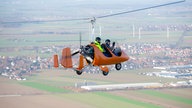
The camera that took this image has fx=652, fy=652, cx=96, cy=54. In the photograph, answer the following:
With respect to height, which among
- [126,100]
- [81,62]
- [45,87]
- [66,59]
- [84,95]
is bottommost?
[126,100]

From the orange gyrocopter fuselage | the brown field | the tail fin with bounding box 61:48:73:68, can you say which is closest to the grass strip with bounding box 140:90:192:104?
the brown field

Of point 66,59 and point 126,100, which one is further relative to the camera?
point 126,100

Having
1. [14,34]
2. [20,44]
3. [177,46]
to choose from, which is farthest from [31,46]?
[177,46]

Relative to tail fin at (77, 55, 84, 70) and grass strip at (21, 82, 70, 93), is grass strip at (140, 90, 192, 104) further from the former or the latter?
tail fin at (77, 55, 84, 70)

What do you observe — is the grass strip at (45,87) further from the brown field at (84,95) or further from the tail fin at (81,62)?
the tail fin at (81,62)

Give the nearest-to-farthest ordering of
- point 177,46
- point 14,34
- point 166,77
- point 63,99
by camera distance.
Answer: point 63,99 < point 166,77 < point 177,46 < point 14,34

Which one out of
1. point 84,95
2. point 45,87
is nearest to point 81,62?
point 84,95

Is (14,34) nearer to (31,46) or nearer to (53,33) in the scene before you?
(53,33)

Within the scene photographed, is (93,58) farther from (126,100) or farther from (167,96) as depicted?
(167,96)
